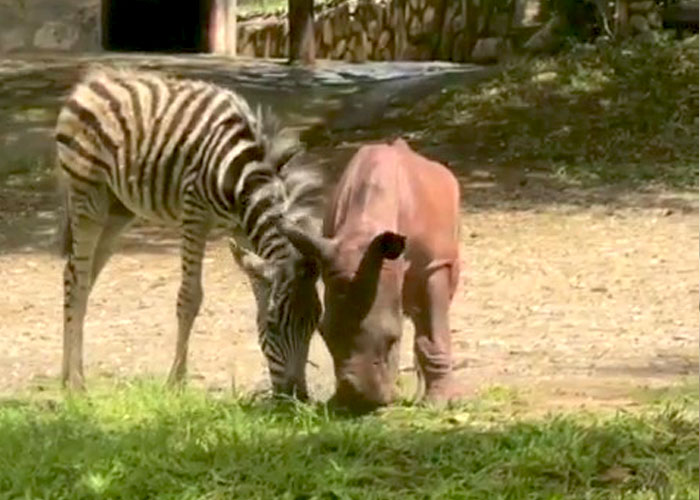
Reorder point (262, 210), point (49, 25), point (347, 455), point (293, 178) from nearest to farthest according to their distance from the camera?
point (347, 455) < point (262, 210) < point (293, 178) < point (49, 25)

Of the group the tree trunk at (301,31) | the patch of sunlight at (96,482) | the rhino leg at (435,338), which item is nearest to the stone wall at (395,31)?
the tree trunk at (301,31)

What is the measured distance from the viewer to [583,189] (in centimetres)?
1467

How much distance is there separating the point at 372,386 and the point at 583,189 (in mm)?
8122

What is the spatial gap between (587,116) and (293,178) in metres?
8.39

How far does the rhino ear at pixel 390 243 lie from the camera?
22.0 ft

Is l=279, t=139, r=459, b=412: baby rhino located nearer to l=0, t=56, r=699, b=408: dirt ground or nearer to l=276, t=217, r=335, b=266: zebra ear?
l=276, t=217, r=335, b=266: zebra ear

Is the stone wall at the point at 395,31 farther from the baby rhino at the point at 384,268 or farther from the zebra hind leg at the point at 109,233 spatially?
the baby rhino at the point at 384,268

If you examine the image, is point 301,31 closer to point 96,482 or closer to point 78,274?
point 78,274

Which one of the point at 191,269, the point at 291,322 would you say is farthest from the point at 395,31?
the point at 291,322

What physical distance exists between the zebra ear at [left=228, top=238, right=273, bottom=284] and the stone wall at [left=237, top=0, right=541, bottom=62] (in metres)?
13.5

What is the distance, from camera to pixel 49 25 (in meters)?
22.7

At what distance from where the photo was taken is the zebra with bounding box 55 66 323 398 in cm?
841

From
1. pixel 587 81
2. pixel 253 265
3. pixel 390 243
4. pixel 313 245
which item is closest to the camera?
pixel 390 243

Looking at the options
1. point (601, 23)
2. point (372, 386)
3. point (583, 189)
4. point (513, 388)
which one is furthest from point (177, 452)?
point (601, 23)
